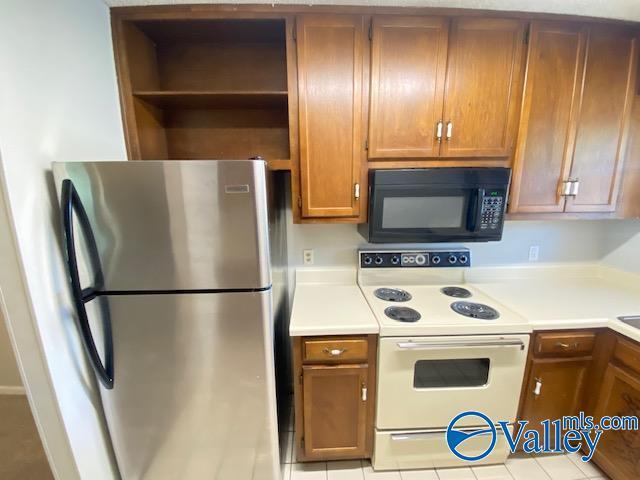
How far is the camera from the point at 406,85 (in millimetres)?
1384

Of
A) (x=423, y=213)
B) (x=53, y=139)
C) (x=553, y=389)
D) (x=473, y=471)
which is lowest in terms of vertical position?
(x=473, y=471)

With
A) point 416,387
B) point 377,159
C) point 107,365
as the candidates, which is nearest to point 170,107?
point 377,159

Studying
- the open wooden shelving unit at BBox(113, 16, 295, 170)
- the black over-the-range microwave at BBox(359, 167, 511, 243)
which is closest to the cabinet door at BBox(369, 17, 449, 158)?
the black over-the-range microwave at BBox(359, 167, 511, 243)

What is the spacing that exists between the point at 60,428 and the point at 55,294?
0.52 metres

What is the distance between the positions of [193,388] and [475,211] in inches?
66.2

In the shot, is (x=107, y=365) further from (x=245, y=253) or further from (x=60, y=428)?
(x=245, y=253)

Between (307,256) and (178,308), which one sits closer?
(178,308)

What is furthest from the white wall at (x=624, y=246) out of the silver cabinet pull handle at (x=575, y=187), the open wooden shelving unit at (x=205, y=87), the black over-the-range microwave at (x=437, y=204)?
the open wooden shelving unit at (x=205, y=87)

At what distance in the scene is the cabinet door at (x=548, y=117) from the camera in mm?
1392

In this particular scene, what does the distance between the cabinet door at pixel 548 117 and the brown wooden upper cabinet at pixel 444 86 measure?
80 mm

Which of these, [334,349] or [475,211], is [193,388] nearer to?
[334,349]

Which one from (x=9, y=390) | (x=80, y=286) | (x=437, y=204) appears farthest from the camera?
(x=9, y=390)

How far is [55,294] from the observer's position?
0.99 meters

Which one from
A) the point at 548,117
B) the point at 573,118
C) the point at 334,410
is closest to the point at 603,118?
the point at 573,118
